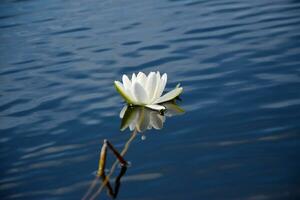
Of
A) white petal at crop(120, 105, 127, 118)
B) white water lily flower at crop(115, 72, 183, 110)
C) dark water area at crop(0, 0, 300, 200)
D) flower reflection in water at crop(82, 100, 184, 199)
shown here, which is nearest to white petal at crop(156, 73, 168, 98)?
white water lily flower at crop(115, 72, 183, 110)

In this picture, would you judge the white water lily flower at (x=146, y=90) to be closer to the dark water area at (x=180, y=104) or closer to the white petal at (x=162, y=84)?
the white petal at (x=162, y=84)

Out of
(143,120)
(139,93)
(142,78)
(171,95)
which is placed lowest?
(143,120)

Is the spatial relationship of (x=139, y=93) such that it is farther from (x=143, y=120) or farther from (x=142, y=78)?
(x=143, y=120)

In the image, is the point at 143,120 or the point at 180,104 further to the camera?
the point at 180,104

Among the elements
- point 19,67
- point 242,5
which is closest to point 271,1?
point 242,5

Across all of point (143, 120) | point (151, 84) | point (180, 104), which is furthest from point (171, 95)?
point (143, 120)

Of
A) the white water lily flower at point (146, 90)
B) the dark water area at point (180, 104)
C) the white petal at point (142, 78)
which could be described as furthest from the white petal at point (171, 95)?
the white petal at point (142, 78)

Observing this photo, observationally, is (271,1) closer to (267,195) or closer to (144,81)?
(144,81)
